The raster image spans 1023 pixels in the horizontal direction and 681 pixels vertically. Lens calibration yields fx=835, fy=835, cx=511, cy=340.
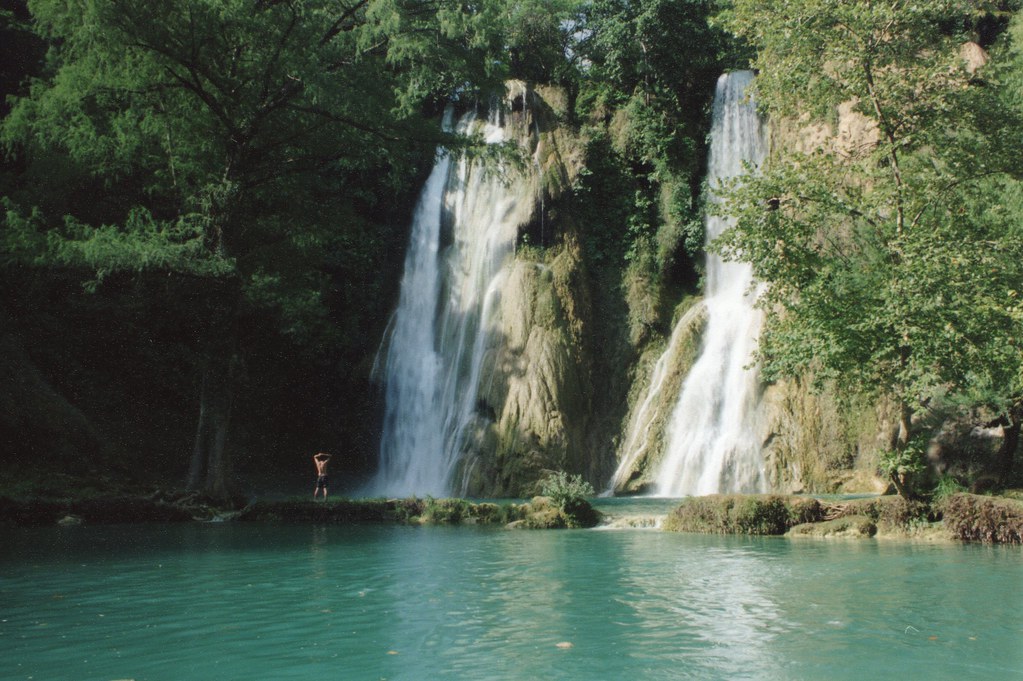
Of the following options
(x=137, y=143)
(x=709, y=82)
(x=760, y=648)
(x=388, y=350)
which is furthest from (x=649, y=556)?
(x=709, y=82)

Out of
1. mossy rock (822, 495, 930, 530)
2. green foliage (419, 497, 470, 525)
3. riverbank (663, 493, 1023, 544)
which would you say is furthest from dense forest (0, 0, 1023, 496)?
green foliage (419, 497, 470, 525)

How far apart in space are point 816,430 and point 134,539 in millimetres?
15942

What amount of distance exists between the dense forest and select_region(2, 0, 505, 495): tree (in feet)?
0.24

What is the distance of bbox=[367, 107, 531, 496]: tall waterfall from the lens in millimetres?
25922

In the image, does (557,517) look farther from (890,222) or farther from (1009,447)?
(1009,447)

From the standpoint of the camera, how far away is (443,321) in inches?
1099

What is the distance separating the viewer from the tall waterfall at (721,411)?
21.7 metres

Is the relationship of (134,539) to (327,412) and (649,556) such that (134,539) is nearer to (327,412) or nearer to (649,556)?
(649,556)

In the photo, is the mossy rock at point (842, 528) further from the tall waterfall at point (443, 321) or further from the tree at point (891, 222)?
the tall waterfall at point (443, 321)

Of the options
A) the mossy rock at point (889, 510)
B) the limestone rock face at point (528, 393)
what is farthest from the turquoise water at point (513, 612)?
the limestone rock face at point (528, 393)

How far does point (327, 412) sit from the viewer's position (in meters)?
29.9

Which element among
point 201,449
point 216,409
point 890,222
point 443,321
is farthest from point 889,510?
point 443,321

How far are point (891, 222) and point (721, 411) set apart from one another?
34.6 feet

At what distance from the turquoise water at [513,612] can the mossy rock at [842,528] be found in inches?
47.8
